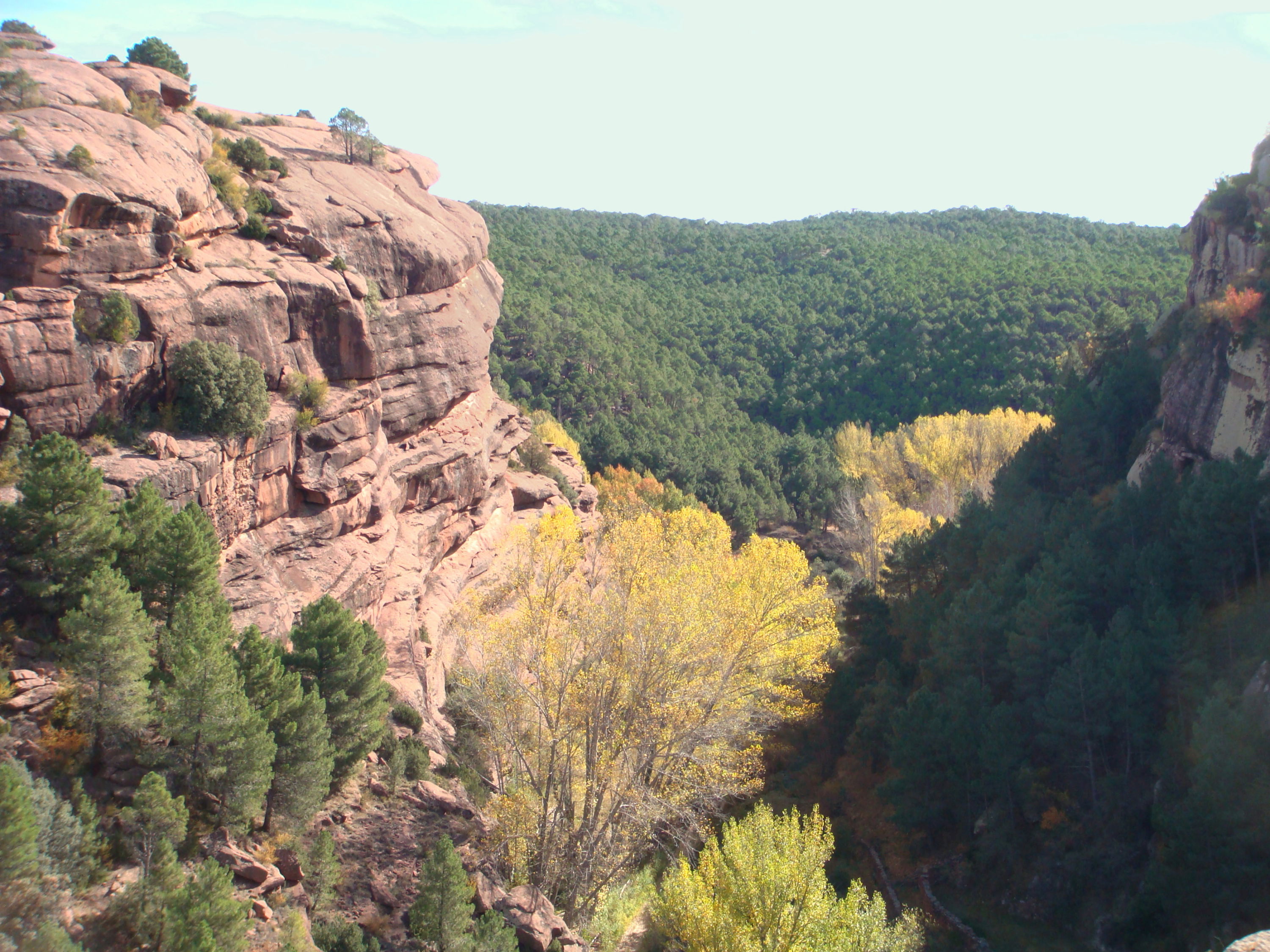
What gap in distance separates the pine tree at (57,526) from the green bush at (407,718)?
421 inches

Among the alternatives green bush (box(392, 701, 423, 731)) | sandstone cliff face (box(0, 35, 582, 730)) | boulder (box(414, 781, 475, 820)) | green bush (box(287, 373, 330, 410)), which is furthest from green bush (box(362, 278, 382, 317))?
boulder (box(414, 781, 475, 820))

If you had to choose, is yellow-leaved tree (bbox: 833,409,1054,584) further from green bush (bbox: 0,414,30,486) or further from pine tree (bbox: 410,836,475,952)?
green bush (bbox: 0,414,30,486)

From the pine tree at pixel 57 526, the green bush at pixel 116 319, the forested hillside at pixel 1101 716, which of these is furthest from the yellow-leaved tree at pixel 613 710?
the green bush at pixel 116 319

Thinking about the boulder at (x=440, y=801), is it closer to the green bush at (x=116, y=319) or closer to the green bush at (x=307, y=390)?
the green bush at (x=307, y=390)

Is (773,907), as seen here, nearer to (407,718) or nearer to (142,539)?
(407,718)

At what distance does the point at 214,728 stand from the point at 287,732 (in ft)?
6.39

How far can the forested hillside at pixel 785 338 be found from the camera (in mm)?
75812

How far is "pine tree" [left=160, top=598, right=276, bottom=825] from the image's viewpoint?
52.5ft

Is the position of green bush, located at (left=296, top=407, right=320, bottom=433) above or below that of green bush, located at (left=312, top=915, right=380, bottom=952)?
above

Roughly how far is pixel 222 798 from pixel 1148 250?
370 feet

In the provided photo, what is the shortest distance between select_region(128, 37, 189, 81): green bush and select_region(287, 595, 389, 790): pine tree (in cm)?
2316

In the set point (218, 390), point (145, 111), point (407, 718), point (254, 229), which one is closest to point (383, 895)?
point (407, 718)

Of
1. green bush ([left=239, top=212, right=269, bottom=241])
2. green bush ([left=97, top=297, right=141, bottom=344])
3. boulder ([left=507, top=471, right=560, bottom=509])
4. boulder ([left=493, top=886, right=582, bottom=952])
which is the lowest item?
boulder ([left=493, top=886, right=582, bottom=952])

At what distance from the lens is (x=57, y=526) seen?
57.1ft
